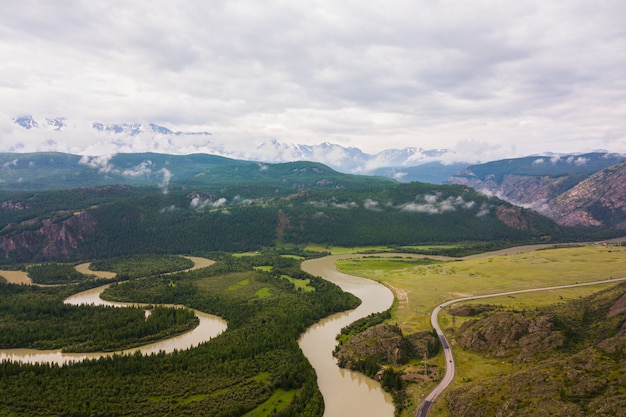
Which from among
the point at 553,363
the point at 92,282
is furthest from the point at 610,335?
the point at 92,282

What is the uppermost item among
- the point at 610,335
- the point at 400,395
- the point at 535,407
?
the point at 610,335

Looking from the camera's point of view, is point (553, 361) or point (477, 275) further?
point (477, 275)

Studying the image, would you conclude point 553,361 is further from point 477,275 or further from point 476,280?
point 477,275

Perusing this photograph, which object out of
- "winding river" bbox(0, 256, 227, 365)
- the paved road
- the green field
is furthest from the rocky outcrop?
"winding river" bbox(0, 256, 227, 365)

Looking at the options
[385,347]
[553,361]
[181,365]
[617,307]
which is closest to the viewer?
[553,361]

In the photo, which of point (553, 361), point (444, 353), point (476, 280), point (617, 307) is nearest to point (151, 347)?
point (444, 353)

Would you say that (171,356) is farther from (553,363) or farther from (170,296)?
(553,363)

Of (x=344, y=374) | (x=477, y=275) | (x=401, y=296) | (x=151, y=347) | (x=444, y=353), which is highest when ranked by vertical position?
Result: (x=477, y=275)
